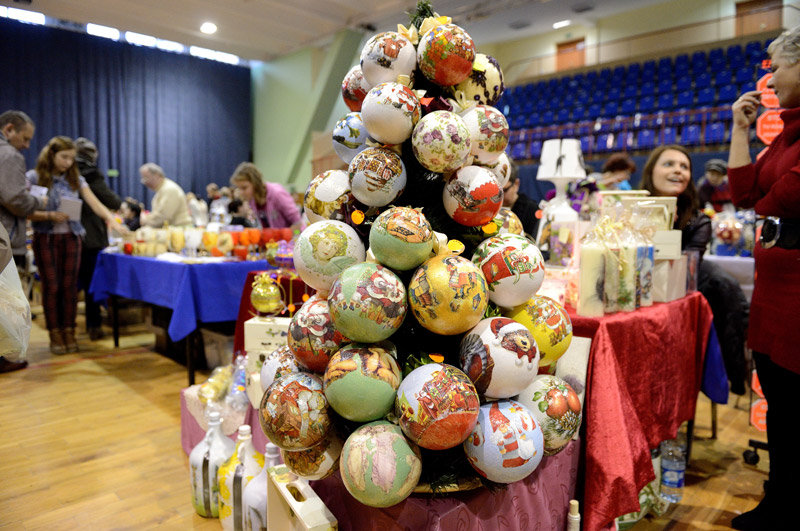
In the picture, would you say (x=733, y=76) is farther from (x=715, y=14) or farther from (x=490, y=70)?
(x=490, y=70)

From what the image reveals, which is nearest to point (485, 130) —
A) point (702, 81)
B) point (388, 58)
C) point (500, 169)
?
point (500, 169)

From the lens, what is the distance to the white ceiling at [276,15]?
841 centimetres

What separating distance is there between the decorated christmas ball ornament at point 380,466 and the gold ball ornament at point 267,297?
4.01 feet

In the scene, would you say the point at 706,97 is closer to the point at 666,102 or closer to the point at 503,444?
the point at 666,102

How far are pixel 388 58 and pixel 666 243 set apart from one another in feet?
4.23

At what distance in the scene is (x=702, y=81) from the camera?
9430 mm

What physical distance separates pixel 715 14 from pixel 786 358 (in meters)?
11.4

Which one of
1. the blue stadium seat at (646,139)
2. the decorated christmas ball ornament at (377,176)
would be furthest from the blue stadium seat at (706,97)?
the decorated christmas ball ornament at (377,176)

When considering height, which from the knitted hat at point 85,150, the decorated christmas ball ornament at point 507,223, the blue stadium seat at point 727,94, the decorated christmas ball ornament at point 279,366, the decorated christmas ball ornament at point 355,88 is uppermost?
the blue stadium seat at point 727,94

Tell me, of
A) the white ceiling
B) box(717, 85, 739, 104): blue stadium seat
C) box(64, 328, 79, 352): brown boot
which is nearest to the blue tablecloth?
box(64, 328, 79, 352): brown boot

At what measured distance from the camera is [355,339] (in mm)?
985

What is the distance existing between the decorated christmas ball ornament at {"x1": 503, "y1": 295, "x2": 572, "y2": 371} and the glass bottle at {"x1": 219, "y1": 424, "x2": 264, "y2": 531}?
2.98ft

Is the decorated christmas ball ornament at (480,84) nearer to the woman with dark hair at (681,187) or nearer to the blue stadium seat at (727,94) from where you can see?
the woman with dark hair at (681,187)

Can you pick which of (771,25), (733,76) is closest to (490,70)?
(733,76)
